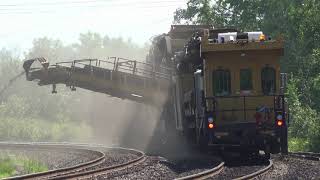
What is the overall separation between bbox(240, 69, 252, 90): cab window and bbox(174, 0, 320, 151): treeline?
7001 millimetres

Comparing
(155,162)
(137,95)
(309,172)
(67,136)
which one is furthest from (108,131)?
(309,172)

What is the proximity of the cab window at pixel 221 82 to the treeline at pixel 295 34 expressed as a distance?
7307 millimetres

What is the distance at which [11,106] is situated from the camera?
273 ft

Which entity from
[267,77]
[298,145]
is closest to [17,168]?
[267,77]

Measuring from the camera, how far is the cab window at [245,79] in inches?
808

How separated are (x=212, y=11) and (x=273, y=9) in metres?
6.56

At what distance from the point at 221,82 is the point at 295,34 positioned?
24218mm

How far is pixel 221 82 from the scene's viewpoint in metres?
20.5

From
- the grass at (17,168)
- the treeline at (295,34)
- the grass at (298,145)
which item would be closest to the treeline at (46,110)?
the treeline at (295,34)

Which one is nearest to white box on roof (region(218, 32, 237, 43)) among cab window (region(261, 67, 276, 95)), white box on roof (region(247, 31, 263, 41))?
→ white box on roof (region(247, 31, 263, 41))

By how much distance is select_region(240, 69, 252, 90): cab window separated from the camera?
20.5m

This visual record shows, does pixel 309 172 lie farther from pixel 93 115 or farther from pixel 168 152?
pixel 93 115

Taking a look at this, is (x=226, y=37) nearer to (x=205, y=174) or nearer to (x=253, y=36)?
(x=253, y=36)

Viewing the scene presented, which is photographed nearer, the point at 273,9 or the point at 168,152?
the point at 168,152
